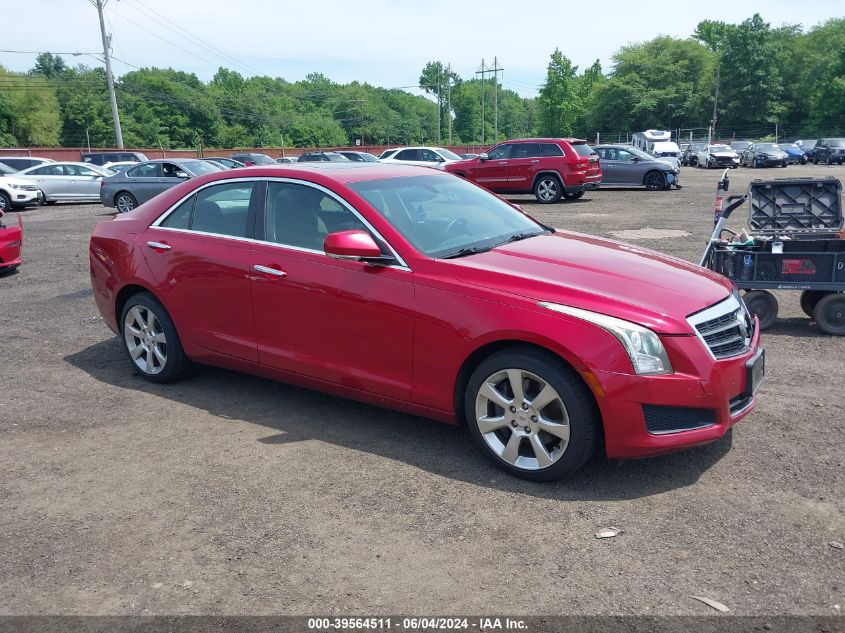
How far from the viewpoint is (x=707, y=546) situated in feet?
10.9

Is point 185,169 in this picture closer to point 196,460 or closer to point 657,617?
point 196,460

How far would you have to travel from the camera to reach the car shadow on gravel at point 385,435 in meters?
3.97

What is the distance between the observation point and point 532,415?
12.8 feet

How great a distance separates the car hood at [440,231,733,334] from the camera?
380cm

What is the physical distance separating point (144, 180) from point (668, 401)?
1886 cm

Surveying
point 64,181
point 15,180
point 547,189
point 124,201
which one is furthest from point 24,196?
point 547,189

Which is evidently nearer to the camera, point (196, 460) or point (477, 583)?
point (477, 583)

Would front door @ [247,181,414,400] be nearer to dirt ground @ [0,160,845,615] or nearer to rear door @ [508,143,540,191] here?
dirt ground @ [0,160,845,615]

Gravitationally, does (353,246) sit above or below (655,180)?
above

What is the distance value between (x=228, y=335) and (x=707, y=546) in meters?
3.38

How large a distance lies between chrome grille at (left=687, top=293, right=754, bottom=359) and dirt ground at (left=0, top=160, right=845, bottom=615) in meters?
0.69

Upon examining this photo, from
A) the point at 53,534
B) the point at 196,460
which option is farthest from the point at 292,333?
the point at 53,534

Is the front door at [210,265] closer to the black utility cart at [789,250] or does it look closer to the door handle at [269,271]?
the door handle at [269,271]

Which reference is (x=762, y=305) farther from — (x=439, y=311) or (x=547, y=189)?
(x=547, y=189)
